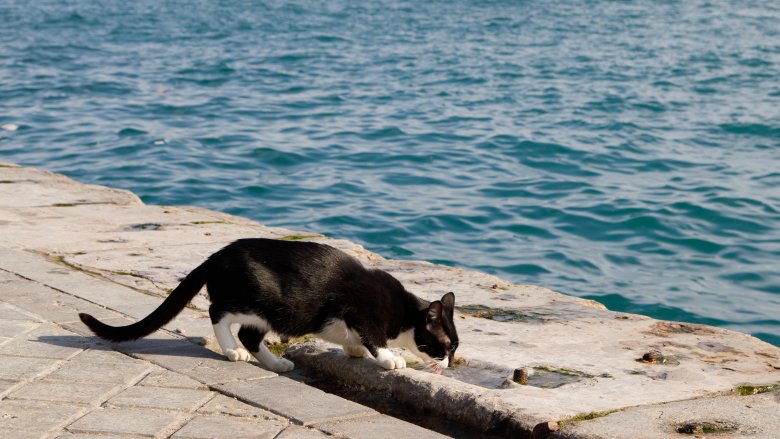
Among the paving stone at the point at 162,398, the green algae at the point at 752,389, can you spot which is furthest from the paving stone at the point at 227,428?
the green algae at the point at 752,389

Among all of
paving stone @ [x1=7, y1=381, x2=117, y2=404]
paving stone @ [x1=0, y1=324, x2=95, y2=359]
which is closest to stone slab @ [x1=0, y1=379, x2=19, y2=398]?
paving stone @ [x1=7, y1=381, x2=117, y2=404]

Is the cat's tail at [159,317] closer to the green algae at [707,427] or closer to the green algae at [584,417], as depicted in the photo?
the green algae at [584,417]

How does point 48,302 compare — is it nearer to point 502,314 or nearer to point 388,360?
point 388,360

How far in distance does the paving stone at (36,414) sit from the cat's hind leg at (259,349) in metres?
0.88

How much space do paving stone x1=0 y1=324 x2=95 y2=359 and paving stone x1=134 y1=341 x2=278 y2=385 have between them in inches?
10.7

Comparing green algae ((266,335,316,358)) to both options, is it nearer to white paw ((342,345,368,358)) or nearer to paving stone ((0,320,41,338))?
white paw ((342,345,368,358))

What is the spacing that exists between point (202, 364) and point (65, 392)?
1.90 feet

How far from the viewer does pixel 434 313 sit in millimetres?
3973

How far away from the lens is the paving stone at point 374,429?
121 inches

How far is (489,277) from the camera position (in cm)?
611

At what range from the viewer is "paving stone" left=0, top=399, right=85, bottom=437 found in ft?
9.93

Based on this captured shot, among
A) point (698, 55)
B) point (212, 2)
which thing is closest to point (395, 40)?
point (698, 55)

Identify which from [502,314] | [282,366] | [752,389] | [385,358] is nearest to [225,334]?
[282,366]

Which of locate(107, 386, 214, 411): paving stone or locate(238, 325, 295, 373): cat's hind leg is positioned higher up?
locate(107, 386, 214, 411): paving stone
